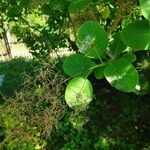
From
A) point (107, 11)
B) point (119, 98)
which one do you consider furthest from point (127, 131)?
point (107, 11)

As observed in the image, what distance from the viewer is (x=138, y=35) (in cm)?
80

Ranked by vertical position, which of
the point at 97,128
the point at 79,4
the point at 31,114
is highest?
the point at 79,4

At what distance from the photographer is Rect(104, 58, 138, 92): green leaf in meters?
0.84

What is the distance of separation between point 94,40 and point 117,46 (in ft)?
0.30

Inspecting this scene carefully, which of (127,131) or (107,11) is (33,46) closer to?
(127,131)

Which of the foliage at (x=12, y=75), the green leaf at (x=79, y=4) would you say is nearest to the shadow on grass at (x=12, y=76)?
the foliage at (x=12, y=75)

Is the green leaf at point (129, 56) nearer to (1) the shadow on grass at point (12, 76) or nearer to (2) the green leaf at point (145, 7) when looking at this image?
(2) the green leaf at point (145, 7)

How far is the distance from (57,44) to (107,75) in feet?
8.57

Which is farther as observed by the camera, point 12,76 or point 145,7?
point 12,76

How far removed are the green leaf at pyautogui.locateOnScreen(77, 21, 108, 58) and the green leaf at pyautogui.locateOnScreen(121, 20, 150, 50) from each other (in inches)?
1.8

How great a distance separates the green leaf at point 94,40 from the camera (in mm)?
851

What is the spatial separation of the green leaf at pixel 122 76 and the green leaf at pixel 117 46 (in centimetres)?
5

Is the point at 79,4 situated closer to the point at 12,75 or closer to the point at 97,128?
the point at 97,128

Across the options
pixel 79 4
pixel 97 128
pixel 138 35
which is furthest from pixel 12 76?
pixel 138 35
